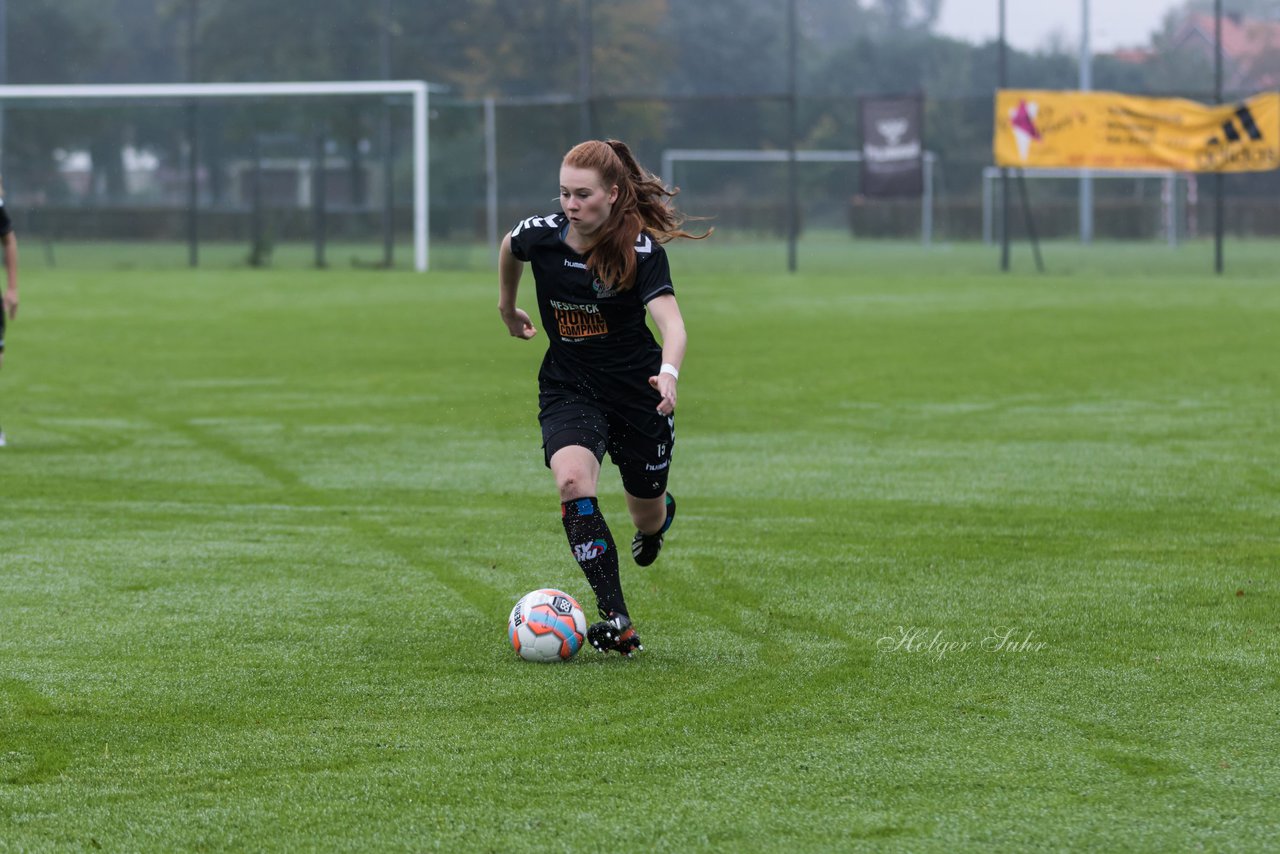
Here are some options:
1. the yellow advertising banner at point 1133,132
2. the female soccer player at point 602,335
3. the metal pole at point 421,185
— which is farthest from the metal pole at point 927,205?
the female soccer player at point 602,335

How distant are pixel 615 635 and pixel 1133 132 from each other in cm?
2664

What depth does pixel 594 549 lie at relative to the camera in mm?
5715

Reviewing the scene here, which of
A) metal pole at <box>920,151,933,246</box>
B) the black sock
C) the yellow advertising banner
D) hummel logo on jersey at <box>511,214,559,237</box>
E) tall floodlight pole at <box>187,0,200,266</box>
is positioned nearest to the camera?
the black sock

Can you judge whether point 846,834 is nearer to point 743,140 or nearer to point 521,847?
point 521,847

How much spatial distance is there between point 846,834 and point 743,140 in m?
30.3

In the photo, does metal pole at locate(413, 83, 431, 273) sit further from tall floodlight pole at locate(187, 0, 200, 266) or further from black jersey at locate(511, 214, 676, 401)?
black jersey at locate(511, 214, 676, 401)

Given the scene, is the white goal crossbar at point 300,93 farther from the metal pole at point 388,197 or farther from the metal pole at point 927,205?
the metal pole at point 927,205

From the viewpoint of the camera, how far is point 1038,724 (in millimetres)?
4797

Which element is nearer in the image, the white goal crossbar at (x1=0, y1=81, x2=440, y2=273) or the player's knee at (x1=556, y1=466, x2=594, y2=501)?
the player's knee at (x1=556, y1=466, x2=594, y2=501)

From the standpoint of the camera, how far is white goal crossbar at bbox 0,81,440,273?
32.7 meters

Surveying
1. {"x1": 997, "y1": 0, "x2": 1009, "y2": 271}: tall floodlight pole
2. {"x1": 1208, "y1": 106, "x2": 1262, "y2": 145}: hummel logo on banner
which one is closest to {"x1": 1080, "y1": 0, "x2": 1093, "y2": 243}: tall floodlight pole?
{"x1": 997, "y1": 0, "x2": 1009, "y2": 271}: tall floodlight pole

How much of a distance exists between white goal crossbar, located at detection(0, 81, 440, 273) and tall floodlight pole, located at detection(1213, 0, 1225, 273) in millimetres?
13714

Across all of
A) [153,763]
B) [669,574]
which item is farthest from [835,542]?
[153,763]

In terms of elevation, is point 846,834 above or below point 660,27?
below
